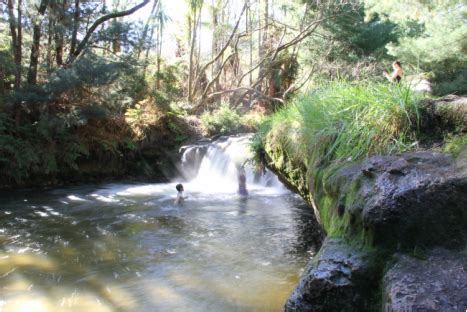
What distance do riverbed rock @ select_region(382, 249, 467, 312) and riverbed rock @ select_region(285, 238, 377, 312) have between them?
0.46 ft

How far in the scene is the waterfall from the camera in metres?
10.8

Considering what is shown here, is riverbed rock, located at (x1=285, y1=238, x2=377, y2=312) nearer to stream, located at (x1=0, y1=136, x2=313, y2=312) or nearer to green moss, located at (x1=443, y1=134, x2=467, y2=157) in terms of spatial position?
green moss, located at (x1=443, y1=134, x2=467, y2=157)

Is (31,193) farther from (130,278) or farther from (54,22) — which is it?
(130,278)

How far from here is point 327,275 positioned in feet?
7.25

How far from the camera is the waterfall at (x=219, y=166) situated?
10844mm

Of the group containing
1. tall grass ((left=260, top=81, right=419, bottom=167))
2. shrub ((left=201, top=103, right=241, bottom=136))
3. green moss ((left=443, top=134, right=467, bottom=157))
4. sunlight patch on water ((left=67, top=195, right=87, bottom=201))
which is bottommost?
sunlight patch on water ((left=67, top=195, right=87, bottom=201))

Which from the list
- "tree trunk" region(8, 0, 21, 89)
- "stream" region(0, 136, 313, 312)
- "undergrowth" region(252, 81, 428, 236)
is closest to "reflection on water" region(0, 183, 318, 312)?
"stream" region(0, 136, 313, 312)

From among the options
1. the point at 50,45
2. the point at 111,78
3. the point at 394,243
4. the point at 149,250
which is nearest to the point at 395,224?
the point at 394,243

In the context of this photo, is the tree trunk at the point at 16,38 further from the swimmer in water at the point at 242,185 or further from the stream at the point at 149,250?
the swimmer in water at the point at 242,185

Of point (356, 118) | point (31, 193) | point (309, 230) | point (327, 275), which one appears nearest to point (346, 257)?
point (327, 275)

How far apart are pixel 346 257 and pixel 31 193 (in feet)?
28.4

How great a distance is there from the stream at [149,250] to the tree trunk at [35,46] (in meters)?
2.81

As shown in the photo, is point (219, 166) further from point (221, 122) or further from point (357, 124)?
point (357, 124)

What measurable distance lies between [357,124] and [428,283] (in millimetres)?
1889
